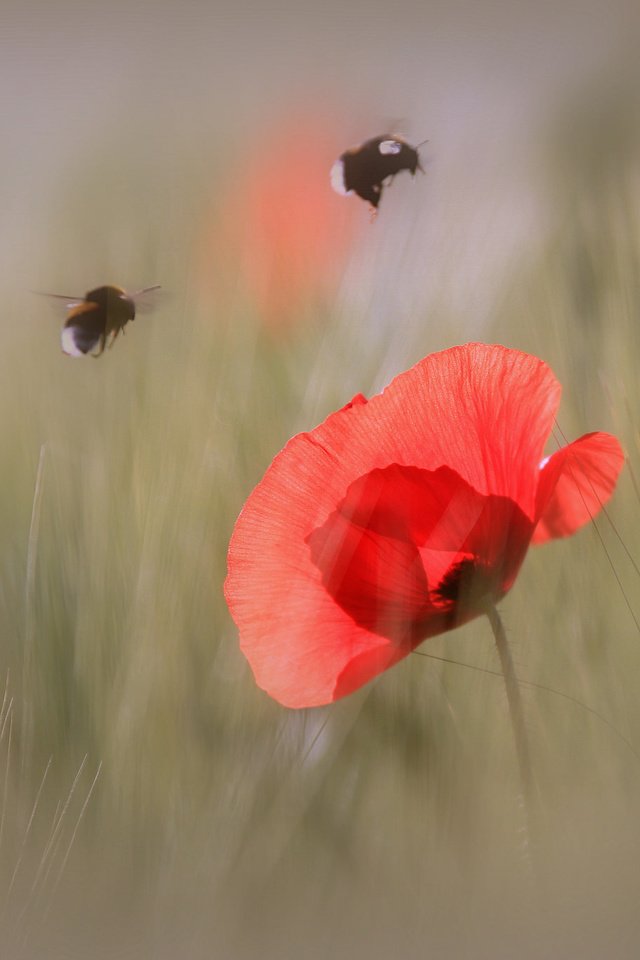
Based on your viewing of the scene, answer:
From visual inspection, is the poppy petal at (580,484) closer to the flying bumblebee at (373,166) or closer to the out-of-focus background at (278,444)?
the out-of-focus background at (278,444)

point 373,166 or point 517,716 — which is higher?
point 373,166

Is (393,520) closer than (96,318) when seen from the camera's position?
Yes

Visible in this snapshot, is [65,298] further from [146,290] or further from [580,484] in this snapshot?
[580,484]

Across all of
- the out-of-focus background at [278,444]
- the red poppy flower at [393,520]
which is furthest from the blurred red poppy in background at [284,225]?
the red poppy flower at [393,520]

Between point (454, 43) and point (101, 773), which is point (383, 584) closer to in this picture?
point (101, 773)

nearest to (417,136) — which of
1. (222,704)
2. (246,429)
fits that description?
(246,429)

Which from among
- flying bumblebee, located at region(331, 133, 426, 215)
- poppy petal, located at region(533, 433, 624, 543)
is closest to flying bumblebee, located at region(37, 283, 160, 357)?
flying bumblebee, located at region(331, 133, 426, 215)

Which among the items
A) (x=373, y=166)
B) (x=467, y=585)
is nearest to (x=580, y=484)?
(x=467, y=585)
